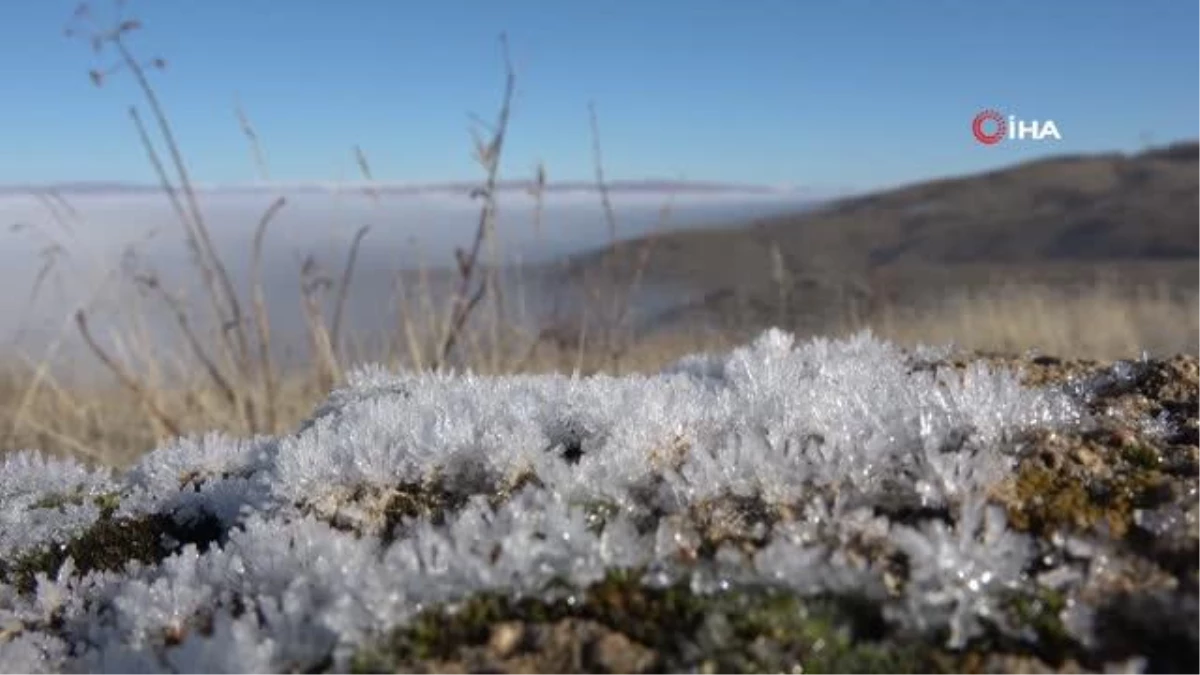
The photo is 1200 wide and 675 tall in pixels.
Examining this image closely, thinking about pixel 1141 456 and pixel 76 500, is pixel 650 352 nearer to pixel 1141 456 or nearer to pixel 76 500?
pixel 76 500

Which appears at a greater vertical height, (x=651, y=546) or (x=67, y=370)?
(x=651, y=546)

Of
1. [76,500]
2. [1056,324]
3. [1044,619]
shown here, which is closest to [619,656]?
[1044,619]

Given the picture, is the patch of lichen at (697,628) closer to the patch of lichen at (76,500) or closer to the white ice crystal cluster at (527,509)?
the white ice crystal cluster at (527,509)

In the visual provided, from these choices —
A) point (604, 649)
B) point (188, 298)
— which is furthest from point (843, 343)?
point (188, 298)

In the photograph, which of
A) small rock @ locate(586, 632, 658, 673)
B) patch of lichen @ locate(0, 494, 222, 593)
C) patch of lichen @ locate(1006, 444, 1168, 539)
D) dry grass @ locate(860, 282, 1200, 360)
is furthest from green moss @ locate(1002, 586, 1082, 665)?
dry grass @ locate(860, 282, 1200, 360)

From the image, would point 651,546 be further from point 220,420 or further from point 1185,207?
point 1185,207

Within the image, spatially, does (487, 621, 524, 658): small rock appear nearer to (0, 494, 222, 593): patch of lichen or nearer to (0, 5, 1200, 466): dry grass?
(0, 494, 222, 593): patch of lichen
